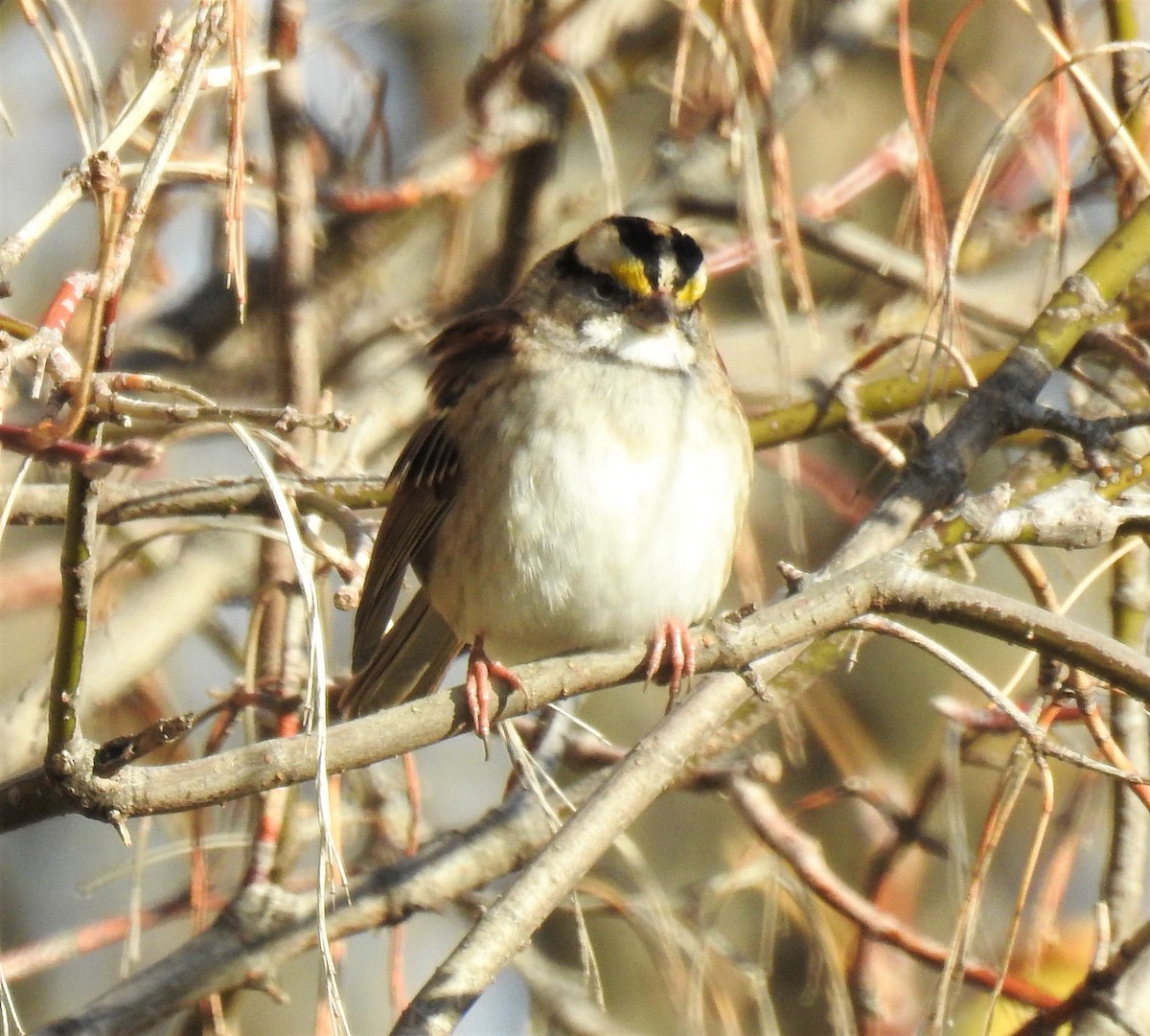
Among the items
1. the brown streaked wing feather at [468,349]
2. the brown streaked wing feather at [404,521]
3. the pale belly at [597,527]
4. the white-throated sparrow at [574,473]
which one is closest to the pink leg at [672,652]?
the white-throated sparrow at [574,473]

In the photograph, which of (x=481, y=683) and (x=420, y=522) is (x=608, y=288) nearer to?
(x=420, y=522)

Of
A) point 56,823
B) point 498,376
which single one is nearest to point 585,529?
point 498,376

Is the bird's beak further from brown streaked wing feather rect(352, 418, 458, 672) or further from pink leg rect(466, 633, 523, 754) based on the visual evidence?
pink leg rect(466, 633, 523, 754)

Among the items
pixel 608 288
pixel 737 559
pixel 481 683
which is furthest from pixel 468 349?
pixel 481 683

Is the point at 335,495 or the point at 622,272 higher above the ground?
the point at 622,272

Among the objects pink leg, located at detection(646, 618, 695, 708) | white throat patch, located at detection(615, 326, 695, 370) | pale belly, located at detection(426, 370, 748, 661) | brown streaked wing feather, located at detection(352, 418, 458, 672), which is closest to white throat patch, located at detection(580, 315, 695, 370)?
white throat patch, located at detection(615, 326, 695, 370)

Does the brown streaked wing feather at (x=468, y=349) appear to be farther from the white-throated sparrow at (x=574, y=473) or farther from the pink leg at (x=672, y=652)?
the pink leg at (x=672, y=652)

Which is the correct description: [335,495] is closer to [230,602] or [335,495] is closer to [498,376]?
[498,376]

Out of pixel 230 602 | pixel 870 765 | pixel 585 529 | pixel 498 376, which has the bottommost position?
pixel 870 765
